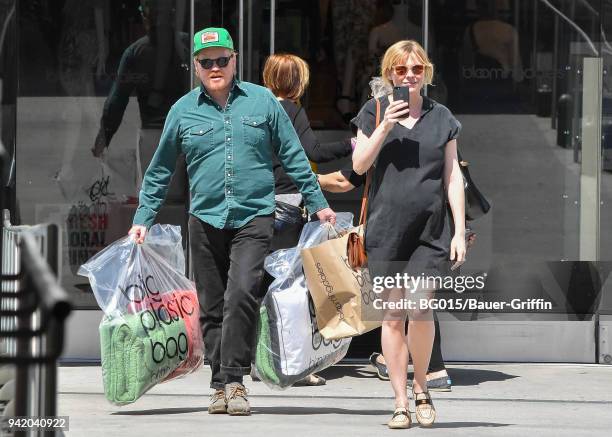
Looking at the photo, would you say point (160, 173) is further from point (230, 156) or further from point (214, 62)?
point (214, 62)

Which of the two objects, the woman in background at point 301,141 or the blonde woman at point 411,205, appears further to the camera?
the woman in background at point 301,141

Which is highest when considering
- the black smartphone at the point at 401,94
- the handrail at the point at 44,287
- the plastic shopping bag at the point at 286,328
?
the black smartphone at the point at 401,94

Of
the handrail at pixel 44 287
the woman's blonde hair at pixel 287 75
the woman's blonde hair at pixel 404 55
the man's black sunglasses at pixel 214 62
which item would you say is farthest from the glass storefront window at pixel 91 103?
the handrail at pixel 44 287

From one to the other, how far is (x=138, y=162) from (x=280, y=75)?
1.21m

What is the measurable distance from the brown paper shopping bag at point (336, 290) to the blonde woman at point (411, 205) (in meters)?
0.51

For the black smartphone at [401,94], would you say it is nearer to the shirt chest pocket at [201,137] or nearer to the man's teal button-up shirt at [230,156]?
the man's teal button-up shirt at [230,156]

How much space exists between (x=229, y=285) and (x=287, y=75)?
1380 mm

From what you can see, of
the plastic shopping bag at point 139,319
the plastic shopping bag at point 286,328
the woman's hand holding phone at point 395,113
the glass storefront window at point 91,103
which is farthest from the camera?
the glass storefront window at point 91,103

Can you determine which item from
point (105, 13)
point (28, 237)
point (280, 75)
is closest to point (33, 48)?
point (105, 13)

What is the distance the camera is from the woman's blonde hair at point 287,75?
704cm

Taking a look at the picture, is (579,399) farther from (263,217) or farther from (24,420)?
(24,420)

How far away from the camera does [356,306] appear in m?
6.47

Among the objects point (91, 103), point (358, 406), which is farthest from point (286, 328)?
point (91, 103)

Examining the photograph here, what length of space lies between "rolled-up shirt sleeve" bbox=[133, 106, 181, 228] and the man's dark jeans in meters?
0.19
